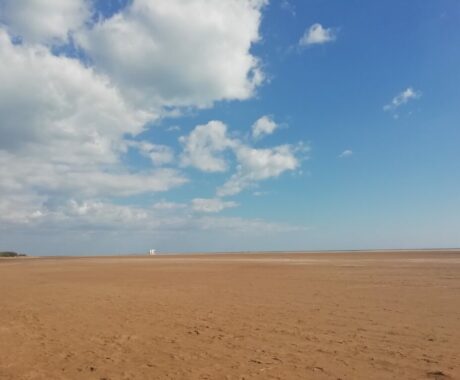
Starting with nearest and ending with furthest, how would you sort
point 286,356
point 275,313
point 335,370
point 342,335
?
1. point 335,370
2. point 286,356
3. point 342,335
4. point 275,313

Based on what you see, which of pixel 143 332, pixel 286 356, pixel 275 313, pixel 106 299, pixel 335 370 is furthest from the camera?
pixel 106 299

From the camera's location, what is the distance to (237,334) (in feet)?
39.8

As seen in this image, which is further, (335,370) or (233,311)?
(233,311)

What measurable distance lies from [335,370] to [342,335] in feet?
9.90

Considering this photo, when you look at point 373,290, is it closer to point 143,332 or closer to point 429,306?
point 429,306

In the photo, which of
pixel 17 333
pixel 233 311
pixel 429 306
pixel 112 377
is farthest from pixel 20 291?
pixel 429 306

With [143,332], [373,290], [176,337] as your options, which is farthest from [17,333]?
[373,290]

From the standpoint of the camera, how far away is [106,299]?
19953 millimetres

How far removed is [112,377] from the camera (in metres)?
8.81

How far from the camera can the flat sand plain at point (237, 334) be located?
908 centimetres

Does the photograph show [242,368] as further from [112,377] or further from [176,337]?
[176,337]

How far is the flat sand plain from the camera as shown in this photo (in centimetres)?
908

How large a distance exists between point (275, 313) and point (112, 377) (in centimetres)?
748

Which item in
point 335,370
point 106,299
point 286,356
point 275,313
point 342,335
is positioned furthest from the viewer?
point 106,299
